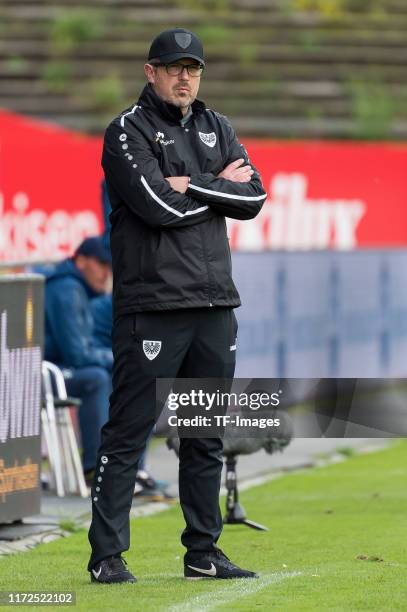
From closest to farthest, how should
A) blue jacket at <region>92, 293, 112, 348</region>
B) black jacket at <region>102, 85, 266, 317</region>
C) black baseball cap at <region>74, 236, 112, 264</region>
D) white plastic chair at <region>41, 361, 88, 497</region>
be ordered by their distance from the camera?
black jacket at <region>102, 85, 266, 317</region> → white plastic chair at <region>41, 361, 88, 497</region> → black baseball cap at <region>74, 236, 112, 264</region> → blue jacket at <region>92, 293, 112, 348</region>

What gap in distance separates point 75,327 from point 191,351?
13.1 ft

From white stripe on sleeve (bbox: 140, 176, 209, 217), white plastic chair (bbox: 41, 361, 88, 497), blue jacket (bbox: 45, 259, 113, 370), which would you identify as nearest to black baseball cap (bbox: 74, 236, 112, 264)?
blue jacket (bbox: 45, 259, 113, 370)

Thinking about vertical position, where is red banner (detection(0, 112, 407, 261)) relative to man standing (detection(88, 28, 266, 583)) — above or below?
above

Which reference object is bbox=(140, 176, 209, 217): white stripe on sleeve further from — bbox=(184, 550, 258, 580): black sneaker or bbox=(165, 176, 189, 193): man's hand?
bbox=(184, 550, 258, 580): black sneaker

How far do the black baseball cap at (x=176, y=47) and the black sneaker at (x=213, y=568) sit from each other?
5.99 feet

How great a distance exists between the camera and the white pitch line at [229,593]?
5.28 meters

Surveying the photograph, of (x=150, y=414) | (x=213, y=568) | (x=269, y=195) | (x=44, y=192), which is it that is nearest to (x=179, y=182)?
(x=150, y=414)

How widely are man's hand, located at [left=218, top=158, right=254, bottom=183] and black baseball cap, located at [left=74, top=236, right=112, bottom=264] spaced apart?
405 cm

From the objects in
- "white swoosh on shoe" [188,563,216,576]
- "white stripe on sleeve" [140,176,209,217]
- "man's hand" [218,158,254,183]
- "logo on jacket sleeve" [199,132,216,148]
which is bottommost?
"white swoosh on shoe" [188,563,216,576]

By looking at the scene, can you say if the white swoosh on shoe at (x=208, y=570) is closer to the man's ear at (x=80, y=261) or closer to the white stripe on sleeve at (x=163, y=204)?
the white stripe on sleeve at (x=163, y=204)

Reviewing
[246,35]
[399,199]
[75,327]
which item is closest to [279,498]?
[75,327]

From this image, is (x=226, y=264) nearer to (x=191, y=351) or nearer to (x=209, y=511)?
(x=191, y=351)

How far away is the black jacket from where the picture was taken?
5.59 metres

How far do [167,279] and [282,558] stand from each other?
64.3 inches
